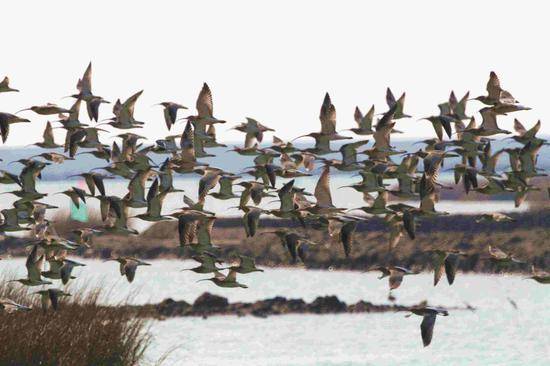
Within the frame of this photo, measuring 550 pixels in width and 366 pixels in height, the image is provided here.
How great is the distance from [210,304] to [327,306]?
19.2 feet

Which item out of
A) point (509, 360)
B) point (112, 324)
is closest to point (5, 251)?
point (509, 360)

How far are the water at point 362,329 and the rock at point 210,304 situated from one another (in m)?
1.02

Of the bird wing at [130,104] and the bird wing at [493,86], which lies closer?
the bird wing at [493,86]

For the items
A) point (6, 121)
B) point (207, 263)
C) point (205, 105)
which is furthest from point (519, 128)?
point (6, 121)

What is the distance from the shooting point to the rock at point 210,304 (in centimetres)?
7131

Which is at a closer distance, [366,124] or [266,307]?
[366,124]

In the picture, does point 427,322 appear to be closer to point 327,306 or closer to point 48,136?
point 48,136

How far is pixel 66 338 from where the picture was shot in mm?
34875

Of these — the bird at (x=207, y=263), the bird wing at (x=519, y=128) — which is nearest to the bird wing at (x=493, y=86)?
the bird wing at (x=519, y=128)

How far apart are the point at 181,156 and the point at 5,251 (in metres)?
72.2

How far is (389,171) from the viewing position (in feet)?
98.3

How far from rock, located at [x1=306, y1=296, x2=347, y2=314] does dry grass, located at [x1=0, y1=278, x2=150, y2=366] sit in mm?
32548

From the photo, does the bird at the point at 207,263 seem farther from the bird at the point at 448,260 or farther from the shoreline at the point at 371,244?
the shoreline at the point at 371,244

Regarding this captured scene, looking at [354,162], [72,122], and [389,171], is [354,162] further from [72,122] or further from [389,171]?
[72,122]
